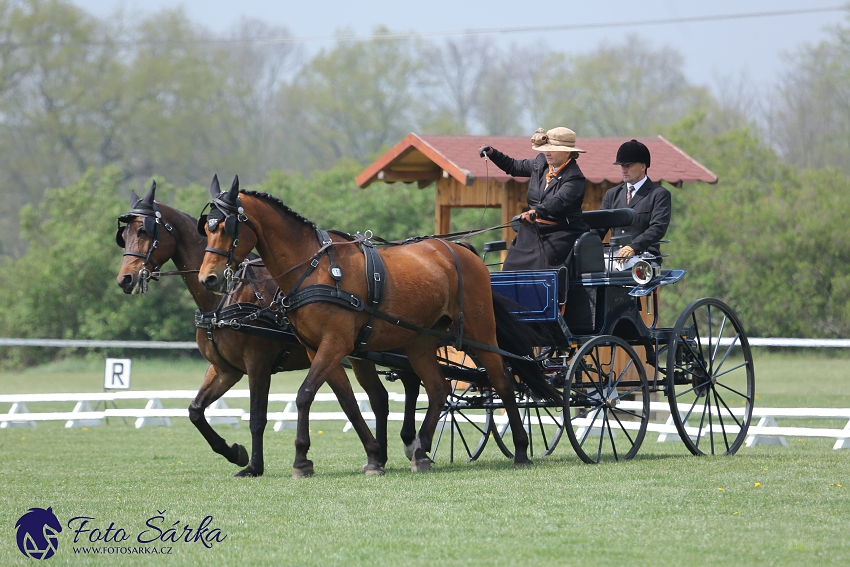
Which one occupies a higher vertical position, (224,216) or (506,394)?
(224,216)

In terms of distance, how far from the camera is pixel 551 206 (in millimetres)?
9117

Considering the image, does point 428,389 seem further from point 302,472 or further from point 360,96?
point 360,96

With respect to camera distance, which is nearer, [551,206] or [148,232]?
[148,232]

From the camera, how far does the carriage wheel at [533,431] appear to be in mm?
9688

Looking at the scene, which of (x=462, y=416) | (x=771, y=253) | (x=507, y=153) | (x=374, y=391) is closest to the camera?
(x=374, y=391)

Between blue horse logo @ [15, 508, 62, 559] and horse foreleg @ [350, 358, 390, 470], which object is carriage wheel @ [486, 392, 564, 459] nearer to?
horse foreleg @ [350, 358, 390, 470]

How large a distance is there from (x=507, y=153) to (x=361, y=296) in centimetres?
682

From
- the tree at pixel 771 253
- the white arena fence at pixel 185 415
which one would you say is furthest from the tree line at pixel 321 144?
the white arena fence at pixel 185 415

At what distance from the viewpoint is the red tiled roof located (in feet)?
47.5

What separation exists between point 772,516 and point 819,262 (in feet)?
62.9

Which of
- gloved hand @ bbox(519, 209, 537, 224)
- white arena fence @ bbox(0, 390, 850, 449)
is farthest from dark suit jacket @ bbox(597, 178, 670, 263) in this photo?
white arena fence @ bbox(0, 390, 850, 449)

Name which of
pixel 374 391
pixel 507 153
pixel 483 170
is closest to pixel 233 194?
pixel 374 391

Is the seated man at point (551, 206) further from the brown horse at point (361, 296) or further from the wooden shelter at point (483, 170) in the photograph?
the wooden shelter at point (483, 170)

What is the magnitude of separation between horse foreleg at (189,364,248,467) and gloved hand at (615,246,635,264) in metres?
3.18
